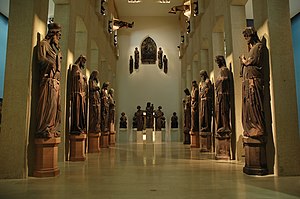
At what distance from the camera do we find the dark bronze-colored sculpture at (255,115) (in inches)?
217

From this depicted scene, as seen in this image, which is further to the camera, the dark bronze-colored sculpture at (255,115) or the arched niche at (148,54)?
the arched niche at (148,54)

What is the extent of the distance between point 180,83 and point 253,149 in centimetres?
1733

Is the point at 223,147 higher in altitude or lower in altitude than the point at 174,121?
lower

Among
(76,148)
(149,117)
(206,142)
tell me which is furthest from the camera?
Result: (149,117)

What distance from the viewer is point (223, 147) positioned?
321 inches

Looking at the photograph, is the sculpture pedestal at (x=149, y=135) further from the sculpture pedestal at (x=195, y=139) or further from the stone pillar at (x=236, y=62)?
the stone pillar at (x=236, y=62)

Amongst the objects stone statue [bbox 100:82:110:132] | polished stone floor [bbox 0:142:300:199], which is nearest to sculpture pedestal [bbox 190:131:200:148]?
stone statue [bbox 100:82:110:132]

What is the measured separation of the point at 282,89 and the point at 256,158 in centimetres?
149

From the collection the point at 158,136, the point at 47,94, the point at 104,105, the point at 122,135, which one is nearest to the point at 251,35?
the point at 47,94

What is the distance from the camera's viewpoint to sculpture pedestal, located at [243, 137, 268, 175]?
18.0ft

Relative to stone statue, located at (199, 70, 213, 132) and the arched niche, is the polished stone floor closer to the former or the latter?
stone statue, located at (199, 70, 213, 132)

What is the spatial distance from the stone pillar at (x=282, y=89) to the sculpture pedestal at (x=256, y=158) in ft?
0.54

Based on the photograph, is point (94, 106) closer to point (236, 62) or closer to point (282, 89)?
point (236, 62)

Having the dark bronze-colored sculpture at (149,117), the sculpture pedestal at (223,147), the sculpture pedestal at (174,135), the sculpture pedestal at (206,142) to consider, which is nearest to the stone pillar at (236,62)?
the sculpture pedestal at (223,147)
